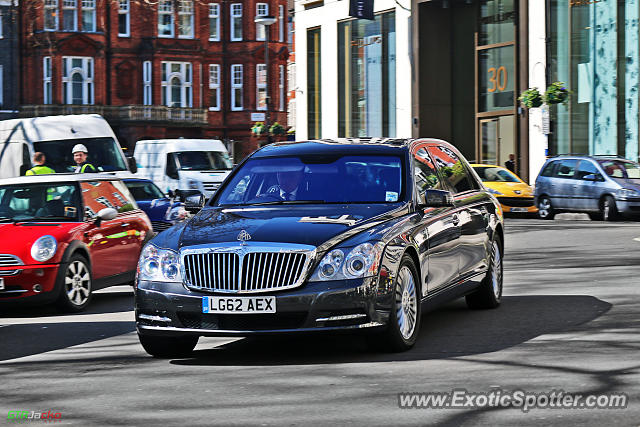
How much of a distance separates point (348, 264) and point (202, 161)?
79.9 feet

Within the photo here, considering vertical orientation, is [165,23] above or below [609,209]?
above

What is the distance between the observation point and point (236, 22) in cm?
7556

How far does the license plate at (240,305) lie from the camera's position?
789cm

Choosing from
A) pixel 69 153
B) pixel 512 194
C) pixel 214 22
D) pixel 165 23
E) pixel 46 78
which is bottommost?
pixel 512 194

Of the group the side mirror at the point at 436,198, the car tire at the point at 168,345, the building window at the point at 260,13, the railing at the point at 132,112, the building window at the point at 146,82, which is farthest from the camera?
the building window at the point at 260,13

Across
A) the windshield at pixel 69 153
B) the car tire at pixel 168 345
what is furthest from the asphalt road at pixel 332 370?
the windshield at pixel 69 153

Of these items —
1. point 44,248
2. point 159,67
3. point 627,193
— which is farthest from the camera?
point 159,67

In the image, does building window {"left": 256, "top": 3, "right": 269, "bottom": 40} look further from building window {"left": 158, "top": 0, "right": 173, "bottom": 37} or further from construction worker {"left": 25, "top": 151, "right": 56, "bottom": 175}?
construction worker {"left": 25, "top": 151, "right": 56, "bottom": 175}

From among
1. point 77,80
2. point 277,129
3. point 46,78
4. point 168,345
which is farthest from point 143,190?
point 77,80

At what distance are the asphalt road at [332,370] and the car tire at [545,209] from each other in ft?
60.6

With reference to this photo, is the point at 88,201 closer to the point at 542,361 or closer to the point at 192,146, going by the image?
the point at 542,361

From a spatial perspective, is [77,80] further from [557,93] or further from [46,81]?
[557,93]

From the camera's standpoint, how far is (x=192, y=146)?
3209cm

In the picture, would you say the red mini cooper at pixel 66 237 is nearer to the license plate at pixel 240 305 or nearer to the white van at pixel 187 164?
the license plate at pixel 240 305
